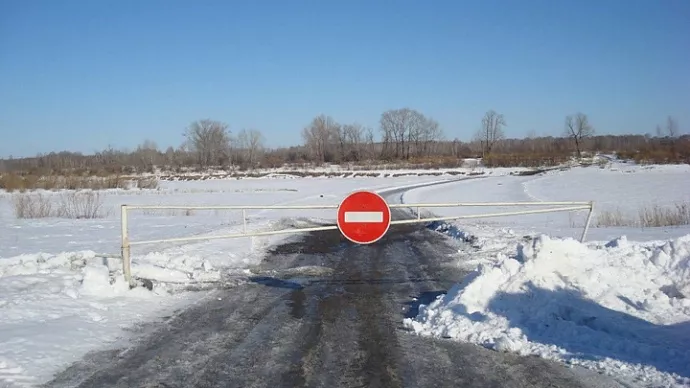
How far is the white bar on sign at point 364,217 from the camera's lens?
873cm

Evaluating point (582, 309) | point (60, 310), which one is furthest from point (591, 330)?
point (60, 310)

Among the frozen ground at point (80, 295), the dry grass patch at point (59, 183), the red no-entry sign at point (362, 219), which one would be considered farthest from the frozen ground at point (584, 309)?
the dry grass patch at point (59, 183)

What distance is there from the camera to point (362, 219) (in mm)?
8734

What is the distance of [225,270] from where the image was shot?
11.5m

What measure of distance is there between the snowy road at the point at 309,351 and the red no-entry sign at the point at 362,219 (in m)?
0.96

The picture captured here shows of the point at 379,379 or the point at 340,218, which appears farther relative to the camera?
the point at 340,218

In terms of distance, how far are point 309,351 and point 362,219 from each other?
2952mm

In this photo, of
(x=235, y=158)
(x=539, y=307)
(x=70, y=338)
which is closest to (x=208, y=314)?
(x=70, y=338)

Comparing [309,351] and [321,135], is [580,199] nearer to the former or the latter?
[309,351]

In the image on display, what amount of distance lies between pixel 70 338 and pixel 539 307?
535 centimetres

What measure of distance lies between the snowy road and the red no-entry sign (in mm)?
956

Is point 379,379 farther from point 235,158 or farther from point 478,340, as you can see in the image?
point 235,158

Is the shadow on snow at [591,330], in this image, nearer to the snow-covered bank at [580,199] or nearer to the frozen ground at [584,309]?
the frozen ground at [584,309]

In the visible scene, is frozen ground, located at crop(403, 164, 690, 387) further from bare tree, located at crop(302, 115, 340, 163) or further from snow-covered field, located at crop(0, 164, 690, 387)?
bare tree, located at crop(302, 115, 340, 163)
